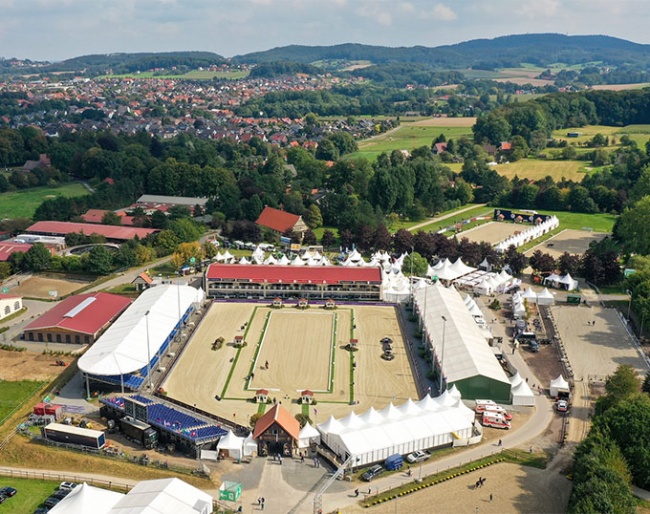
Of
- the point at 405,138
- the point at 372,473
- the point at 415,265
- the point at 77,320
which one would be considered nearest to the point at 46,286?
the point at 77,320

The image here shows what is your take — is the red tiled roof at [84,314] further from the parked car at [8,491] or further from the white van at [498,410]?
the white van at [498,410]

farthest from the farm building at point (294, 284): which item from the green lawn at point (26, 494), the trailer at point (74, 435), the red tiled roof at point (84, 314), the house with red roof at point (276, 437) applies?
the green lawn at point (26, 494)

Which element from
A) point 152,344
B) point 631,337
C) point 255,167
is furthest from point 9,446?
point 255,167

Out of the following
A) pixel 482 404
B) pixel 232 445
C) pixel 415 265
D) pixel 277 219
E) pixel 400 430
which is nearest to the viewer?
pixel 232 445

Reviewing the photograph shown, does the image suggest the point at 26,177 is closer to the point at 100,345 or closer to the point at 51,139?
the point at 51,139

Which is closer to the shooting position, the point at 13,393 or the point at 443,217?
the point at 13,393

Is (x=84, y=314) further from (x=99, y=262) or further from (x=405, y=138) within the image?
(x=405, y=138)

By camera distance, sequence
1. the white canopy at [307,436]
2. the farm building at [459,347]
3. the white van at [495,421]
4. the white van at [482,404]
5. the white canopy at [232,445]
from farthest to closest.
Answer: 1. the farm building at [459,347]
2. the white van at [482,404]
3. the white van at [495,421]
4. the white canopy at [307,436]
5. the white canopy at [232,445]
